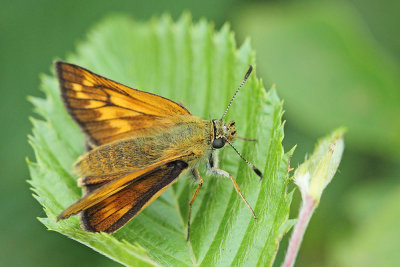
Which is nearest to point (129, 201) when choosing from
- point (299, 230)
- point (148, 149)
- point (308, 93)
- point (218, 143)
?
point (148, 149)

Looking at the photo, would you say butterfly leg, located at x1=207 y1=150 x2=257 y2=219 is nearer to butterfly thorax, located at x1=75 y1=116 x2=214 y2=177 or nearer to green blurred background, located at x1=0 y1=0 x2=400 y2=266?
butterfly thorax, located at x1=75 y1=116 x2=214 y2=177

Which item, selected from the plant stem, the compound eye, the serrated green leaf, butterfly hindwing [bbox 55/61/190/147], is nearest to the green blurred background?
the serrated green leaf

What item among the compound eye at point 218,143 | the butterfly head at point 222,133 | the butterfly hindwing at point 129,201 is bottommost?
the butterfly hindwing at point 129,201

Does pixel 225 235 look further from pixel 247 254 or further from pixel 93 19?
pixel 93 19

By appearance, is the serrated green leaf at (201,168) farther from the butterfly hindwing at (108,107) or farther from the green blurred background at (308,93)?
the green blurred background at (308,93)

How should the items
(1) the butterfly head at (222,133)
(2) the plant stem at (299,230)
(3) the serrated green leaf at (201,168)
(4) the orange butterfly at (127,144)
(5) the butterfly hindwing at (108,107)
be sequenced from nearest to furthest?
(2) the plant stem at (299,230) < (3) the serrated green leaf at (201,168) < (4) the orange butterfly at (127,144) < (1) the butterfly head at (222,133) < (5) the butterfly hindwing at (108,107)

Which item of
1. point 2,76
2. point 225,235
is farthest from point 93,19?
point 225,235

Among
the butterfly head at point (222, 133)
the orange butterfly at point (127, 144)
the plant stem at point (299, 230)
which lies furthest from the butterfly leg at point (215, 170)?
the plant stem at point (299, 230)
